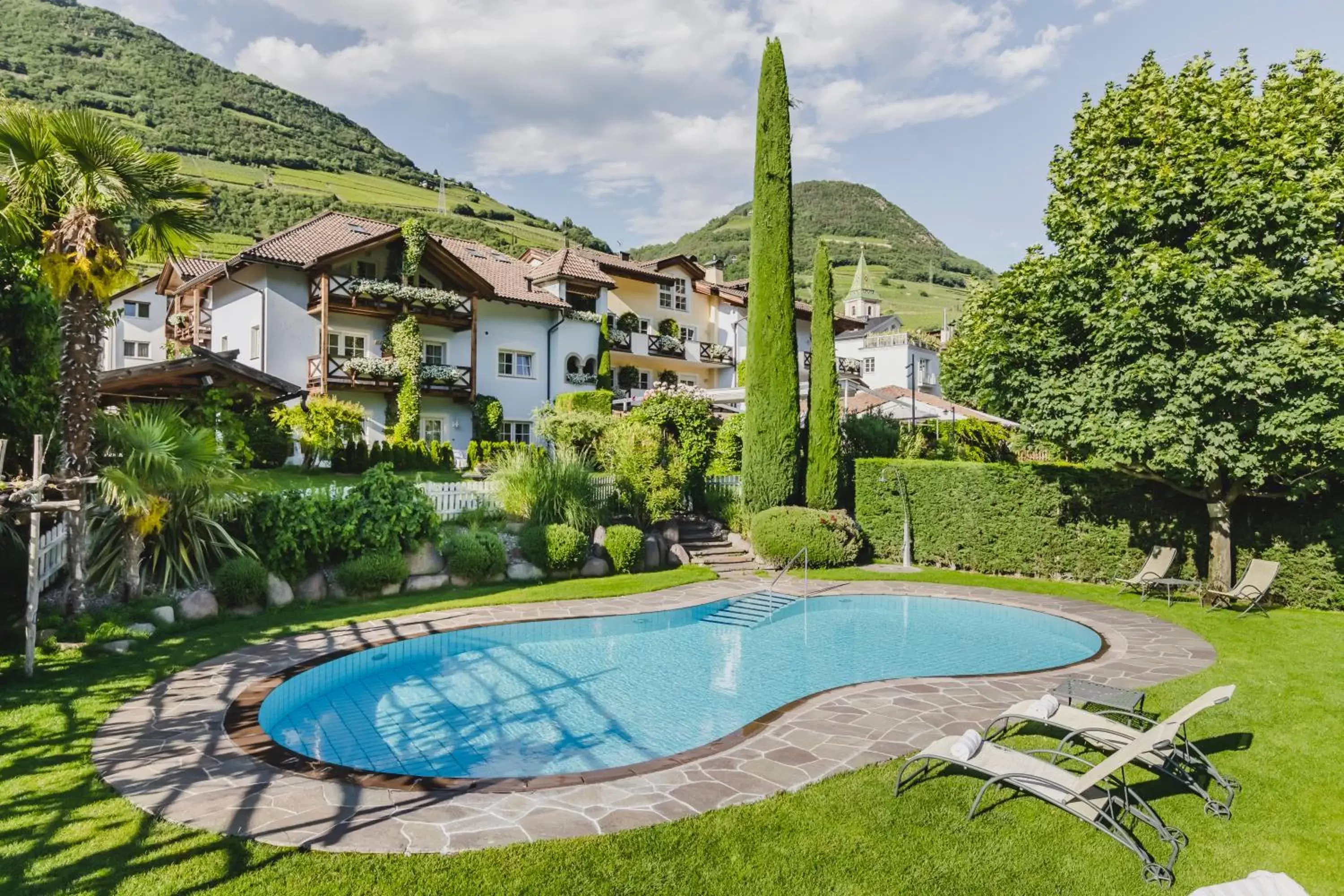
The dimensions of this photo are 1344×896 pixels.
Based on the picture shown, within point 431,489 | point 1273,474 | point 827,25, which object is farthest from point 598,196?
point 1273,474

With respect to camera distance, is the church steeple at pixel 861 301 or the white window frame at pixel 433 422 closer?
the white window frame at pixel 433 422

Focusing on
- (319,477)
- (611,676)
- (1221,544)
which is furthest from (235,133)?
(1221,544)

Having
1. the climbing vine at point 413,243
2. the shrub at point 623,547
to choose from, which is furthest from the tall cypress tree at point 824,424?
the climbing vine at point 413,243

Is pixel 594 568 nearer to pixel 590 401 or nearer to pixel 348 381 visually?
pixel 590 401

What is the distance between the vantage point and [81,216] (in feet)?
29.5

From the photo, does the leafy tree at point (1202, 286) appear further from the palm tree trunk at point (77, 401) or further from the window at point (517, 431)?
the window at point (517, 431)

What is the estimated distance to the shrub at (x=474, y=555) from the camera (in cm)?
1375

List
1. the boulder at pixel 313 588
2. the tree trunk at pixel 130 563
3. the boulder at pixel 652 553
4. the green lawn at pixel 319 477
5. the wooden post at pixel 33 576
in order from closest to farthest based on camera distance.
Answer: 1. the wooden post at pixel 33 576
2. the tree trunk at pixel 130 563
3. the boulder at pixel 313 588
4. the boulder at pixel 652 553
5. the green lawn at pixel 319 477

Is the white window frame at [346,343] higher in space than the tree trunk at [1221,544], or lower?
higher

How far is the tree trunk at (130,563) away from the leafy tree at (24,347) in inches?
58.6

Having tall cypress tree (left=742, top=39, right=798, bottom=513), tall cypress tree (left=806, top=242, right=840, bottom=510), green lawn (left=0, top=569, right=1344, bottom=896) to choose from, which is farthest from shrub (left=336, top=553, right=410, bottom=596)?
tall cypress tree (left=806, top=242, right=840, bottom=510)

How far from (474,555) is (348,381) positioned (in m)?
13.5

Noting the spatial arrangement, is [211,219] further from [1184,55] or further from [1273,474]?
[1273,474]

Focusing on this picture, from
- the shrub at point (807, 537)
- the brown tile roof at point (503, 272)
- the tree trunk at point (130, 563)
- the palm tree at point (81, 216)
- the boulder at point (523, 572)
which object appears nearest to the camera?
the palm tree at point (81, 216)
